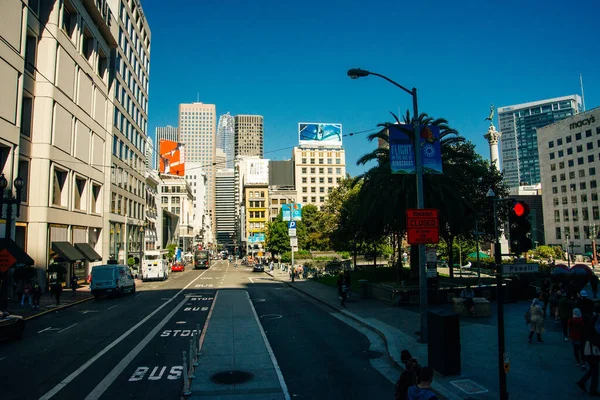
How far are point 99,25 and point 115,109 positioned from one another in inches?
410

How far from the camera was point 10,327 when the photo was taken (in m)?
15.4

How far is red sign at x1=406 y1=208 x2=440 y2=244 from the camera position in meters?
14.1

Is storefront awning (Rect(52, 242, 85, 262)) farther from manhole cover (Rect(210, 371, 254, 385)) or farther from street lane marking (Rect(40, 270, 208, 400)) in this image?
manhole cover (Rect(210, 371, 254, 385))

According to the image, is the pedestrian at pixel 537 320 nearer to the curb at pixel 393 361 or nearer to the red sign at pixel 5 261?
the curb at pixel 393 361

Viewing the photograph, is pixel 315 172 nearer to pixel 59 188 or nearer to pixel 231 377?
pixel 59 188

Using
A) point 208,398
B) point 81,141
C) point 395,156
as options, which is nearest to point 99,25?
point 81,141

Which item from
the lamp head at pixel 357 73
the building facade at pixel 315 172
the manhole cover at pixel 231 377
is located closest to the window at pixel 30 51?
the lamp head at pixel 357 73

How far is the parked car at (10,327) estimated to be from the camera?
15.1m

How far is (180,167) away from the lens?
4587 inches

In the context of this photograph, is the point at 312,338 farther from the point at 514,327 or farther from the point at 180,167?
the point at 180,167

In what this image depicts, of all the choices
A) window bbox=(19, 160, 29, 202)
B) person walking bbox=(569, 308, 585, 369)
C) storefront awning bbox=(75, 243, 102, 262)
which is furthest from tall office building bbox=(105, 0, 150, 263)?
person walking bbox=(569, 308, 585, 369)

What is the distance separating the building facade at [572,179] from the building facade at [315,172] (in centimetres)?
5778

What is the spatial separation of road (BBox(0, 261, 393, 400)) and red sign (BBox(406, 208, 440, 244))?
4242 millimetres

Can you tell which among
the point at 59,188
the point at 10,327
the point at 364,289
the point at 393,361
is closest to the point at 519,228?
the point at 393,361
